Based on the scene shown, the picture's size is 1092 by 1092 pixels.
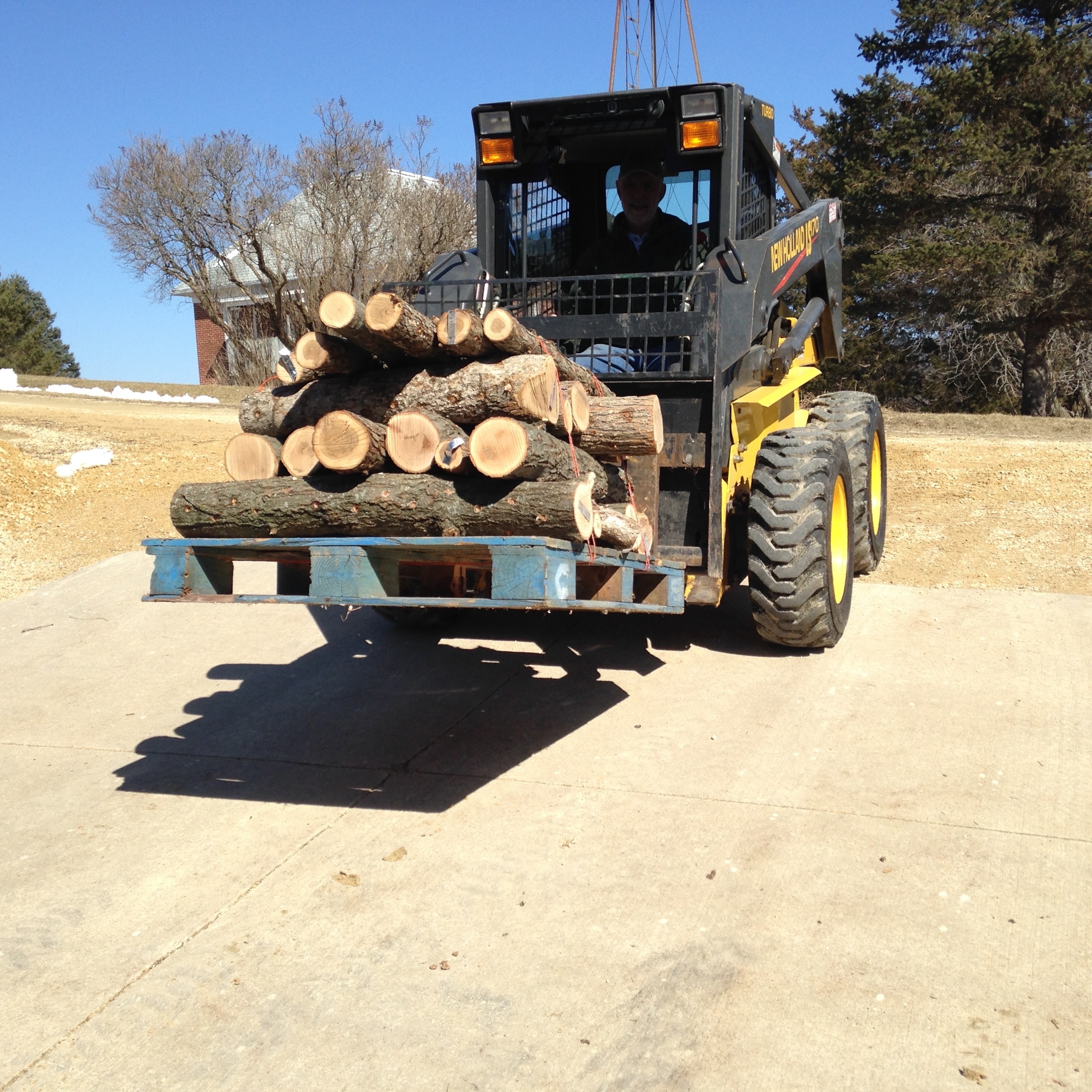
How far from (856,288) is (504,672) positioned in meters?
15.7

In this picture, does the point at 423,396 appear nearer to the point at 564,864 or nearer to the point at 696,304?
the point at 696,304

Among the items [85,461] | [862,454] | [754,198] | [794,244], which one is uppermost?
[754,198]

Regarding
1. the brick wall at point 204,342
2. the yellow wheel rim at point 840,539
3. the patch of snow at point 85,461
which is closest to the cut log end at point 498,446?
the yellow wheel rim at point 840,539

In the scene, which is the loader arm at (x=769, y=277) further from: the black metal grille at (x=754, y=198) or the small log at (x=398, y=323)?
the small log at (x=398, y=323)

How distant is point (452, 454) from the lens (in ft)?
14.2

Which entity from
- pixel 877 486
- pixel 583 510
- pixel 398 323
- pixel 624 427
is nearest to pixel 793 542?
pixel 624 427

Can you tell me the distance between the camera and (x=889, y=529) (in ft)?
31.1

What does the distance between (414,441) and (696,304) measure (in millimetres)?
2116

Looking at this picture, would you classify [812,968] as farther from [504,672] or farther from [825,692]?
[504,672]

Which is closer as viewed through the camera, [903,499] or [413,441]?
[413,441]

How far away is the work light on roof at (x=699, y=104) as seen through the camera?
5996 millimetres

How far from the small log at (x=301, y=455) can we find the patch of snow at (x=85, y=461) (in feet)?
26.1

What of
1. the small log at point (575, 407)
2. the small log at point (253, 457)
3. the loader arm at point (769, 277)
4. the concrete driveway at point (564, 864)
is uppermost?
the loader arm at point (769, 277)

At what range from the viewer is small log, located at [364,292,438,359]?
4.34 metres
